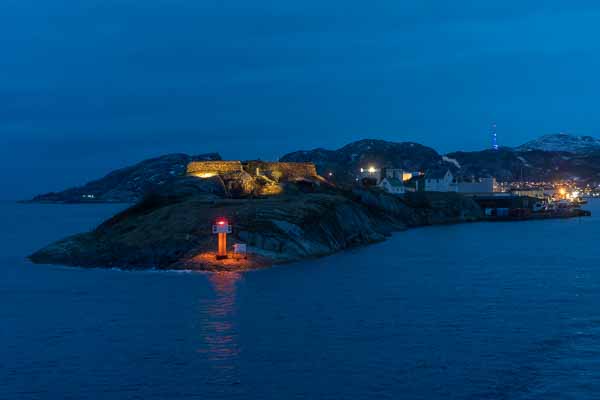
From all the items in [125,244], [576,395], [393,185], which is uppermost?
[393,185]

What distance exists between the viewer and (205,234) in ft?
199

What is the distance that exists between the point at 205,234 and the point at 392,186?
292 ft

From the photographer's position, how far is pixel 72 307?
40094 millimetres

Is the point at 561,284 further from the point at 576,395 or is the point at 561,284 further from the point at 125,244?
the point at 125,244

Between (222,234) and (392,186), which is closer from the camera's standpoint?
(222,234)

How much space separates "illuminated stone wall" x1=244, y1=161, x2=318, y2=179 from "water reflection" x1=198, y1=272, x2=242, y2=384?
187 feet

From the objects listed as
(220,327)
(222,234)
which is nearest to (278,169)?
(222,234)

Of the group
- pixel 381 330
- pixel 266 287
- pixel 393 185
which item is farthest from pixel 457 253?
pixel 393 185

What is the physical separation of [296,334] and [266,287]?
14185mm

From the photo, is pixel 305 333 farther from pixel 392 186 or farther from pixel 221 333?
pixel 392 186

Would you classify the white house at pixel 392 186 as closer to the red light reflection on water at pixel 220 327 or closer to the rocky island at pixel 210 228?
the rocky island at pixel 210 228

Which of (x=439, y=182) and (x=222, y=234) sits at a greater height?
(x=439, y=182)

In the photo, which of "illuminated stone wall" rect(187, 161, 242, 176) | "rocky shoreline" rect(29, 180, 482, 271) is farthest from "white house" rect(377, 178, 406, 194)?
"rocky shoreline" rect(29, 180, 482, 271)

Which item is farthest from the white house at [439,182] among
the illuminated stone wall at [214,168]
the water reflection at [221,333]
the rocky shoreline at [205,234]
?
the water reflection at [221,333]
